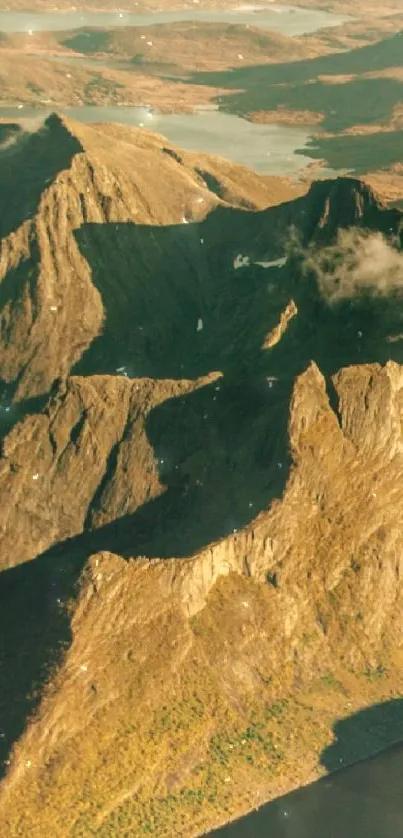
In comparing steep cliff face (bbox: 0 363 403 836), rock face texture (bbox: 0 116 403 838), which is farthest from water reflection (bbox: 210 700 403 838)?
steep cliff face (bbox: 0 363 403 836)

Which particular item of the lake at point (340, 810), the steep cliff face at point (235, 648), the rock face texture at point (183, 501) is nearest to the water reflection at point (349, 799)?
the lake at point (340, 810)

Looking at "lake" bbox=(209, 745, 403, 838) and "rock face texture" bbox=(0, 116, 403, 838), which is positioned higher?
"rock face texture" bbox=(0, 116, 403, 838)

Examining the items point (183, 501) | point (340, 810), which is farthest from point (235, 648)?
point (340, 810)

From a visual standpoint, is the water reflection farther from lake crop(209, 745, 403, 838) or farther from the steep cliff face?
the steep cliff face

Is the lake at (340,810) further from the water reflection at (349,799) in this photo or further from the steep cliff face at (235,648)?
the steep cliff face at (235,648)

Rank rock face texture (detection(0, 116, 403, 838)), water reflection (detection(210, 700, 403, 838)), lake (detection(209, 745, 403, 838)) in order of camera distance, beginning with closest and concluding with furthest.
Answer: lake (detection(209, 745, 403, 838)) < water reflection (detection(210, 700, 403, 838)) < rock face texture (detection(0, 116, 403, 838))

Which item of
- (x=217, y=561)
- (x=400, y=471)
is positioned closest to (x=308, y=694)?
(x=217, y=561)
